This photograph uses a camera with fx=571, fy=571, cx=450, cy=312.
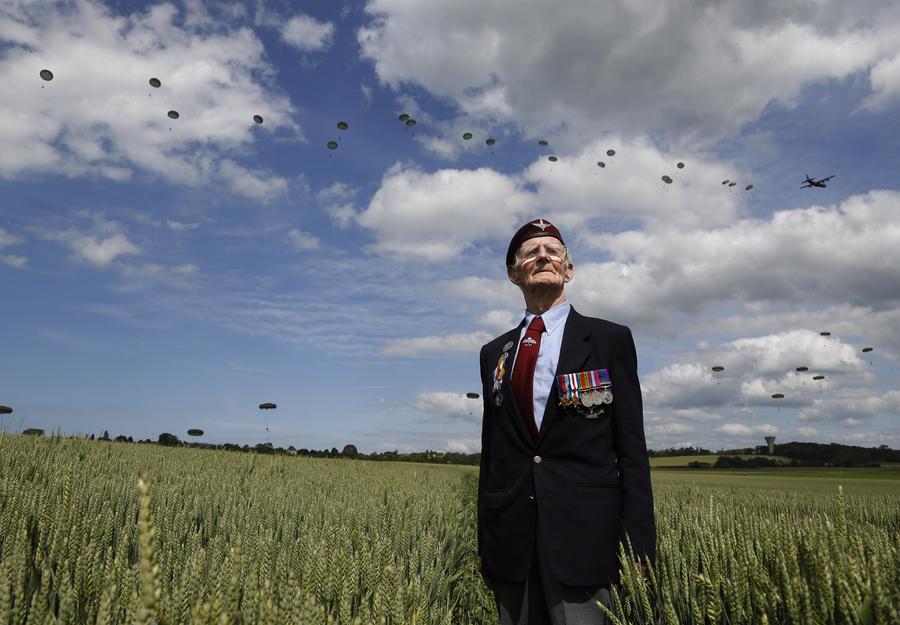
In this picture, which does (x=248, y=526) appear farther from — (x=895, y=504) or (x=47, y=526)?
(x=895, y=504)

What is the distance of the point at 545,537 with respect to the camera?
2.86 m

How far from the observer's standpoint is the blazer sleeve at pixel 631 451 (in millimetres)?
2857

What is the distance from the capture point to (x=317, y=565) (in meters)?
2.54

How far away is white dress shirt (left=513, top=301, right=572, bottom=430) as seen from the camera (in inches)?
124

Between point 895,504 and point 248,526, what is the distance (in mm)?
12442

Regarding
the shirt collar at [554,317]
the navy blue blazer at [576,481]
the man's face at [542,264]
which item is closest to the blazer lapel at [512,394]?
the navy blue blazer at [576,481]

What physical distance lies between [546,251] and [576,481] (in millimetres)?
1277

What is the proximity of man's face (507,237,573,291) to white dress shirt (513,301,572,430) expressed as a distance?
162 millimetres

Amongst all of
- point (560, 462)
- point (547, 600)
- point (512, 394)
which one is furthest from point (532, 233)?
point (547, 600)

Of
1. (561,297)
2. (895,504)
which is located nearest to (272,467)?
(561,297)

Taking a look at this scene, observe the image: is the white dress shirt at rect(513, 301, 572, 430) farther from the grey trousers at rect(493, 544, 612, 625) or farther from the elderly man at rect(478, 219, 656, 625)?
the grey trousers at rect(493, 544, 612, 625)

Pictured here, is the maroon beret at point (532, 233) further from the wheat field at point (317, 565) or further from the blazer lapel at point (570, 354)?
the wheat field at point (317, 565)

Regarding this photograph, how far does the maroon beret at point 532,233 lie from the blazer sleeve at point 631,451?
73 centimetres

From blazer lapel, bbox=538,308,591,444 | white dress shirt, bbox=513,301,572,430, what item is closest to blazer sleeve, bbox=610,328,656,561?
blazer lapel, bbox=538,308,591,444
